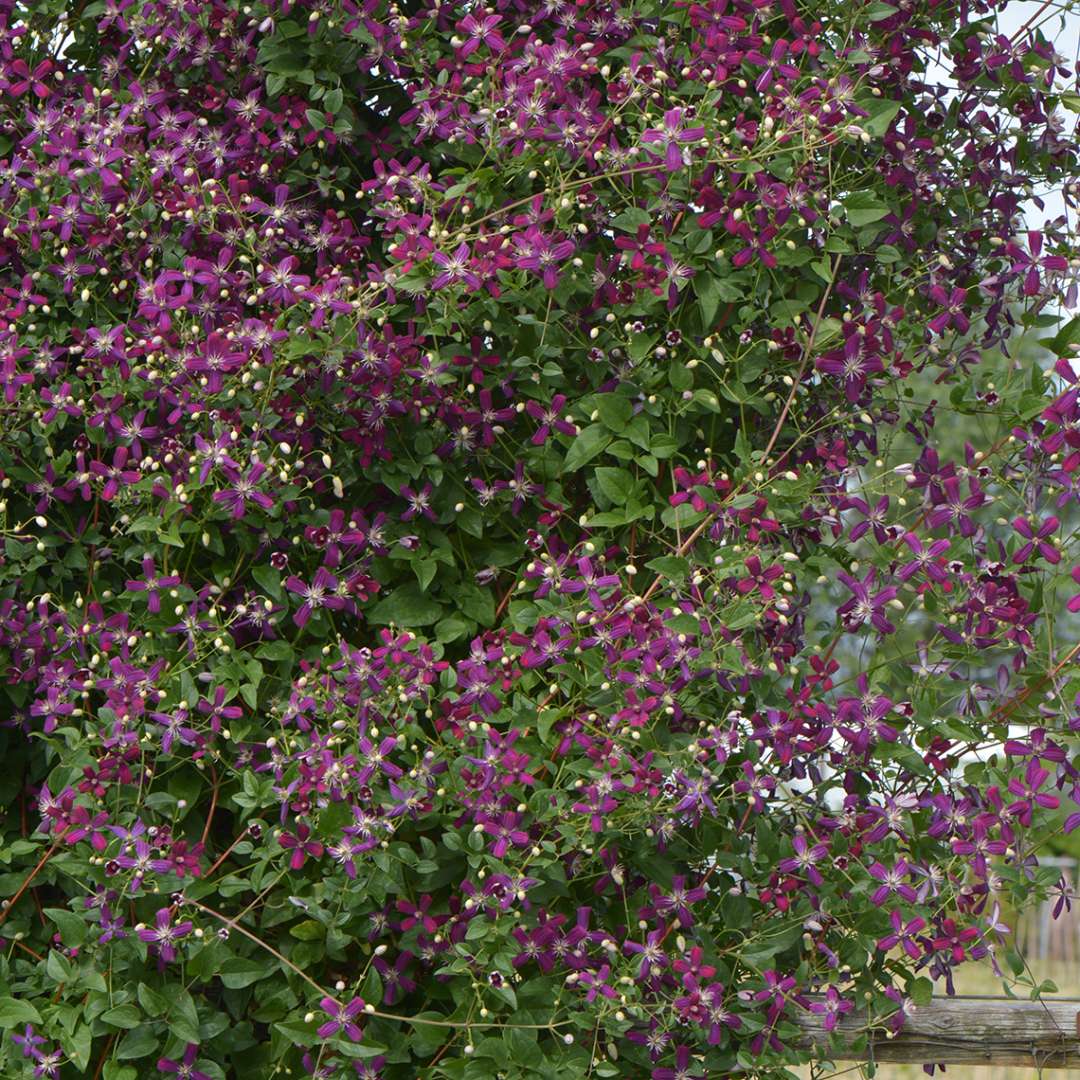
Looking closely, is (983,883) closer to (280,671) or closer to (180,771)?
(280,671)

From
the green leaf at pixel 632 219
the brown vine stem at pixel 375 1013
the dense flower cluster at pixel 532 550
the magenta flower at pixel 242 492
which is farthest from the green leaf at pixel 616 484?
the brown vine stem at pixel 375 1013

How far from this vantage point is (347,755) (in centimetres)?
198

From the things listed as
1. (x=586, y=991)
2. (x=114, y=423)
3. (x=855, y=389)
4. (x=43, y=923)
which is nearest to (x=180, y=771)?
(x=43, y=923)

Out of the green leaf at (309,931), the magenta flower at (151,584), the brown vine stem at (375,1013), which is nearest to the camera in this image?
the brown vine stem at (375,1013)

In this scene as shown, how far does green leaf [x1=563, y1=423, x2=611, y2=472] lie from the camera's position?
2.12 meters

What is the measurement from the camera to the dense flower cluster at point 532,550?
6.59ft

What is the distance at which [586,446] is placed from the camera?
2.13m

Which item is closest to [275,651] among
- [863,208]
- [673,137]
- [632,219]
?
[632,219]

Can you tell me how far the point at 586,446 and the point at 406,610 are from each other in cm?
40

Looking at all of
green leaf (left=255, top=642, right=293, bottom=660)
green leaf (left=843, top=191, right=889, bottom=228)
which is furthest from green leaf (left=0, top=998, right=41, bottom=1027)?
green leaf (left=843, top=191, right=889, bottom=228)

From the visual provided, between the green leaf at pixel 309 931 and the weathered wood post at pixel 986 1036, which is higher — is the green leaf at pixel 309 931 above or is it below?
above

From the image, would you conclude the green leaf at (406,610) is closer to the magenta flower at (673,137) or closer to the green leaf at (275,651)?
the green leaf at (275,651)

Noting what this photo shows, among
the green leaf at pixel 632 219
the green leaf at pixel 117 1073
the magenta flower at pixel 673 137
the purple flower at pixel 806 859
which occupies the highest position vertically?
the magenta flower at pixel 673 137

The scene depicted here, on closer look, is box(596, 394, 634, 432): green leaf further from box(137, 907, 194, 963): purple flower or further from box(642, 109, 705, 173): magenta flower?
box(137, 907, 194, 963): purple flower
